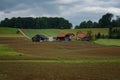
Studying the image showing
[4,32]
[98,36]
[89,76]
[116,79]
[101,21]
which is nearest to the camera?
[116,79]

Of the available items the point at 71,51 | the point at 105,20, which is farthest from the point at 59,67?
the point at 105,20

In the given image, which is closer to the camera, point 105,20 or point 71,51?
point 71,51

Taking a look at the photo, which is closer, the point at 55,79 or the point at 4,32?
the point at 55,79

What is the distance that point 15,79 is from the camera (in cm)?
2223

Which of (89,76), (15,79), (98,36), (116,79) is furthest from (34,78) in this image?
(98,36)

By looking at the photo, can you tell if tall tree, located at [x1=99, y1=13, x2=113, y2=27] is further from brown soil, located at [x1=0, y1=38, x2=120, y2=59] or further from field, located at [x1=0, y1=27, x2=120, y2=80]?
field, located at [x1=0, y1=27, x2=120, y2=80]

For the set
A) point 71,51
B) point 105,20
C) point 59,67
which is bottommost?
point 71,51

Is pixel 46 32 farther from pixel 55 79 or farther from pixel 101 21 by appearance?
pixel 55 79

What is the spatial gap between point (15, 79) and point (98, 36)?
108 metres

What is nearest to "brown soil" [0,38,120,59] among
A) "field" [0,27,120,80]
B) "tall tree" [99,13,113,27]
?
"field" [0,27,120,80]

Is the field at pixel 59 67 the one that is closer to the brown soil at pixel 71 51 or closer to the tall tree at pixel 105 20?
the brown soil at pixel 71 51

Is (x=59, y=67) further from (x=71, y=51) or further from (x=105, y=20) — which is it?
(x=105, y=20)

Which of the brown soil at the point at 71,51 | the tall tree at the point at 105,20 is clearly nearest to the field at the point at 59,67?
the brown soil at the point at 71,51

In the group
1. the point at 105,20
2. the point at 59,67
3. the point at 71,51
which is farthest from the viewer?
the point at 105,20
